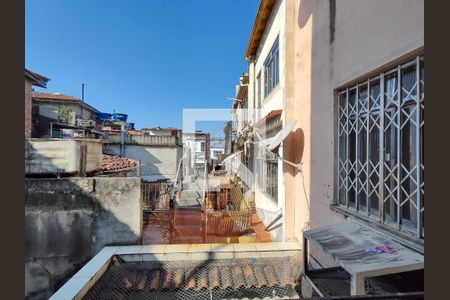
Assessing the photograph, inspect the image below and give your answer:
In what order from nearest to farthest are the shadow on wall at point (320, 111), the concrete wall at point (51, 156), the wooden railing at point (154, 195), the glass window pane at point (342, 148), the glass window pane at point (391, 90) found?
1. the glass window pane at point (391, 90)
2. the glass window pane at point (342, 148)
3. the shadow on wall at point (320, 111)
4. the concrete wall at point (51, 156)
5. the wooden railing at point (154, 195)

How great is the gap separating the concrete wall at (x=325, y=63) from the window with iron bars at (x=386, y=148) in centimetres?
22

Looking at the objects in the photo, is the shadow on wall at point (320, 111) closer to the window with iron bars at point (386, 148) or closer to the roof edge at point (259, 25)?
the window with iron bars at point (386, 148)

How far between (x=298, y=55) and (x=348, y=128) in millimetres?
2752

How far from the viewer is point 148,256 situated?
526cm

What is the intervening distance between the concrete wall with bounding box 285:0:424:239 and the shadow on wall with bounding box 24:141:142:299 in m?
3.76

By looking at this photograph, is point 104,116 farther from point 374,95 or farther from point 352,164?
point 374,95

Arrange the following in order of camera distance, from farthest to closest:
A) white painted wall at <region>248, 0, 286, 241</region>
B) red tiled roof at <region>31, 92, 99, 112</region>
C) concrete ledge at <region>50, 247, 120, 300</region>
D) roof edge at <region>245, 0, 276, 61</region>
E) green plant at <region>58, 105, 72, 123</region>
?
red tiled roof at <region>31, 92, 99, 112</region>
green plant at <region>58, 105, 72, 123</region>
roof edge at <region>245, 0, 276, 61</region>
white painted wall at <region>248, 0, 286, 241</region>
concrete ledge at <region>50, 247, 120, 300</region>

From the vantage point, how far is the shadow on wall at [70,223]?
5609 mm

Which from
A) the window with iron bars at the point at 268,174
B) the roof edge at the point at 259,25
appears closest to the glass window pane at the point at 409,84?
the window with iron bars at the point at 268,174

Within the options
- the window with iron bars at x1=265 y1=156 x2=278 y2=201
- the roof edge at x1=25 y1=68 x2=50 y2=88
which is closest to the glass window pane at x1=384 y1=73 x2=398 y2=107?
the window with iron bars at x1=265 y1=156 x2=278 y2=201

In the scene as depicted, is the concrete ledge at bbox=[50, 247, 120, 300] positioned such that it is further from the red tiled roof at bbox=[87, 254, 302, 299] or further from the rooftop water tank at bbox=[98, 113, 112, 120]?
the rooftop water tank at bbox=[98, 113, 112, 120]

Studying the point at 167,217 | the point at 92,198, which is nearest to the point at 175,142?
the point at 167,217

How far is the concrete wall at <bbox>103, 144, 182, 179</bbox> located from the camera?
71.8 ft

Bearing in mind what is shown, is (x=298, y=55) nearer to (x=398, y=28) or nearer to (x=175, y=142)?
(x=398, y=28)
